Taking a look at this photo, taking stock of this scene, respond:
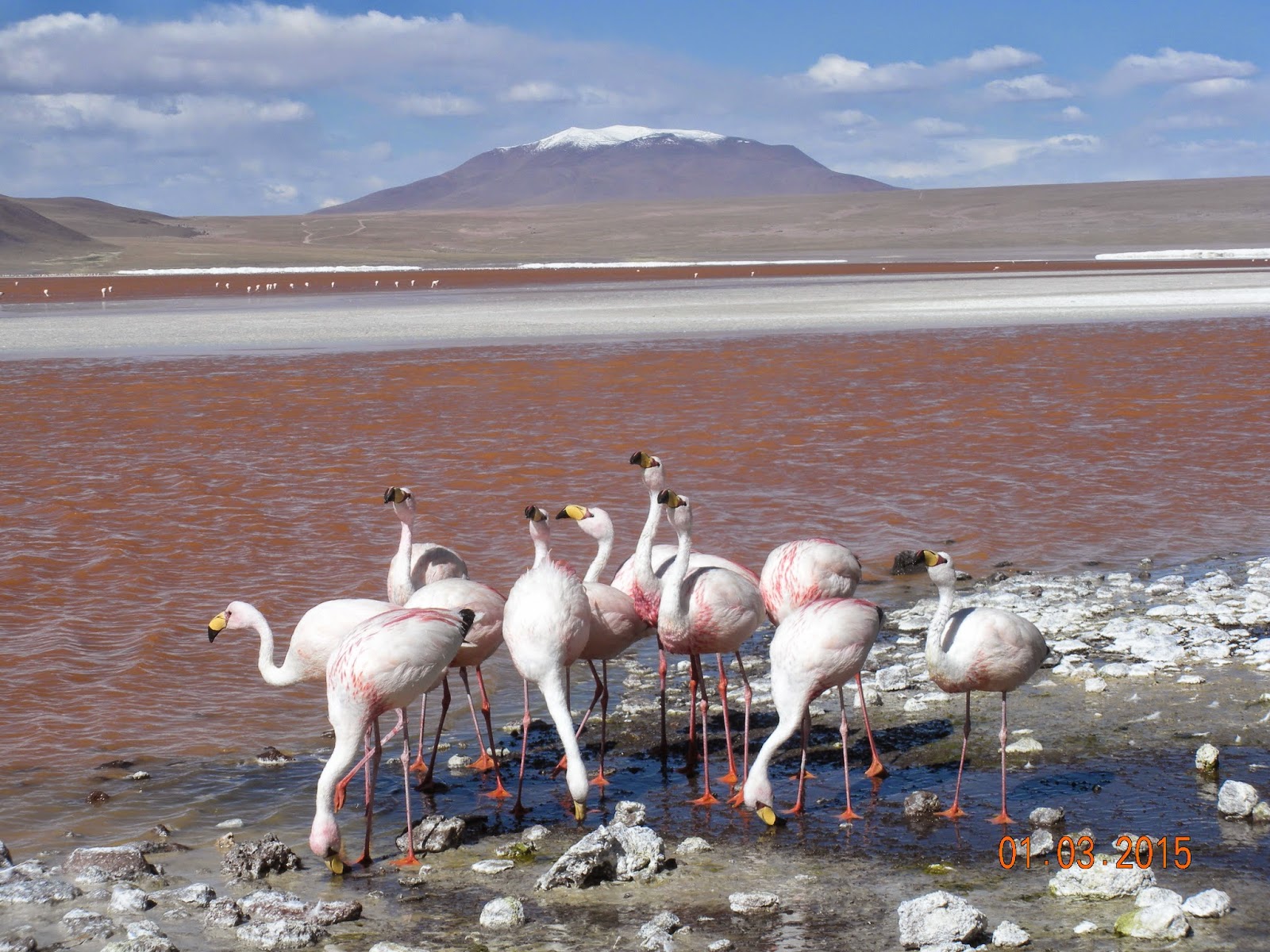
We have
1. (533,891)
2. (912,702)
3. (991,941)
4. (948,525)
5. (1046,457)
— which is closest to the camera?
(991,941)

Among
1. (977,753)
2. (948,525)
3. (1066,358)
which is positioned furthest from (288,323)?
(977,753)

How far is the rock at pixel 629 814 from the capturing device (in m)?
5.60

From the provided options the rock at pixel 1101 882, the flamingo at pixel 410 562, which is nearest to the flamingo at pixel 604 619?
the flamingo at pixel 410 562

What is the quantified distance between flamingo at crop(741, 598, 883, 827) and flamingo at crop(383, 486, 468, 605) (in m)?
2.01

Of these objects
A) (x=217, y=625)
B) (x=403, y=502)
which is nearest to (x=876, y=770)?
(x=403, y=502)

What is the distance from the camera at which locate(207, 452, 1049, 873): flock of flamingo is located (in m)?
5.54

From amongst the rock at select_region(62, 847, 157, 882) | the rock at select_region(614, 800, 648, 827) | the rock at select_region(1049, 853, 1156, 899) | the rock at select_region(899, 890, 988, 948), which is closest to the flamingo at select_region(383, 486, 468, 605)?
the rock at select_region(614, 800, 648, 827)

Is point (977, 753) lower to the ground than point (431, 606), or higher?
lower

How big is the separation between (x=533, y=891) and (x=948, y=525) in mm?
6586

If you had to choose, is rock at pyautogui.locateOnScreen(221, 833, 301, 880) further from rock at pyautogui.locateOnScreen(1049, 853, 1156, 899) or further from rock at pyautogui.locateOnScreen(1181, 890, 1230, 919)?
rock at pyautogui.locateOnScreen(1181, 890, 1230, 919)

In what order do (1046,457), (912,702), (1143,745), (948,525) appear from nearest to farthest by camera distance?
(1143,745), (912,702), (948,525), (1046,457)

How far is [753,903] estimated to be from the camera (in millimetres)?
4777

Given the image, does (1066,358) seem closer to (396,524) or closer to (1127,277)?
(396,524)

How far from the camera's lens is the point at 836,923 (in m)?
4.67
